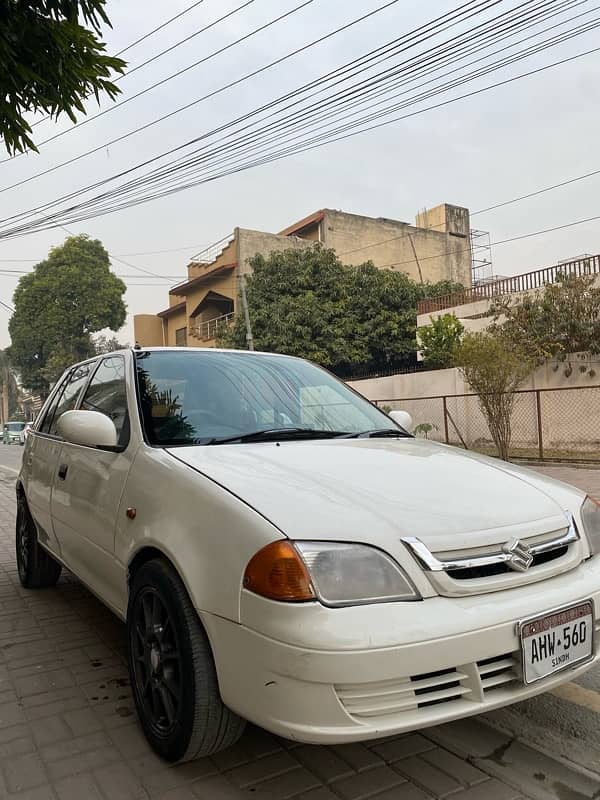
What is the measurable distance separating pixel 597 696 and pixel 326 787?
1348 millimetres

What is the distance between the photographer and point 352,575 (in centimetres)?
187

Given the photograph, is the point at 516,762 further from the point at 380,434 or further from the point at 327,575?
the point at 380,434

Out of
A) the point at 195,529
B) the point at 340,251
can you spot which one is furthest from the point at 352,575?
the point at 340,251

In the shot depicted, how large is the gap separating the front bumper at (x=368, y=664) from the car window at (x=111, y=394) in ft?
4.24

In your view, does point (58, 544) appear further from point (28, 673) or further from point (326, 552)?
point (326, 552)

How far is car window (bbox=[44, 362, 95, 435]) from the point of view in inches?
157

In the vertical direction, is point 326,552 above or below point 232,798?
above

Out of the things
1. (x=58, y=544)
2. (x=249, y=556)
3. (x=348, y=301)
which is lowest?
(x=58, y=544)

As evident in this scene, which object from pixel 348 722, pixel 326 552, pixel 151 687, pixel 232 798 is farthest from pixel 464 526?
pixel 151 687

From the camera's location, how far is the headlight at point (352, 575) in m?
1.84

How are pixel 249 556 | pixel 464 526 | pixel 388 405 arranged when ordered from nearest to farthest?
pixel 249 556 < pixel 464 526 < pixel 388 405

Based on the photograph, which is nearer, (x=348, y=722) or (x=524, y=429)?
(x=348, y=722)

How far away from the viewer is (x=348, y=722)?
70.1 inches

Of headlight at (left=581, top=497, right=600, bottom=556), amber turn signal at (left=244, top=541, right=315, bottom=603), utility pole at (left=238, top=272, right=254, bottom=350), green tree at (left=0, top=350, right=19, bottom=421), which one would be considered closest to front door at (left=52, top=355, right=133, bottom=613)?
amber turn signal at (left=244, top=541, right=315, bottom=603)
